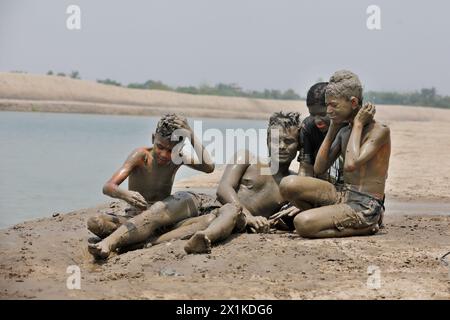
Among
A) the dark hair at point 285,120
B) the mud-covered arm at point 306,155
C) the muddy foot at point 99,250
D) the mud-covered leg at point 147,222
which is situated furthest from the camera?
the mud-covered arm at point 306,155

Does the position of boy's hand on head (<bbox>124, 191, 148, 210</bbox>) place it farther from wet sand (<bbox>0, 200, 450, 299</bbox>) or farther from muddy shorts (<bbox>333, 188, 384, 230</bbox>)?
muddy shorts (<bbox>333, 188, 384, 230</bbox>)

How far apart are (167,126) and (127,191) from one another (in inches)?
26.8

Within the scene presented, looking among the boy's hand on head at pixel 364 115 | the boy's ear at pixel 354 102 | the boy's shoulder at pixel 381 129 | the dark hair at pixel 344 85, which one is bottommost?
the boy's shoulder at pixel 381 129

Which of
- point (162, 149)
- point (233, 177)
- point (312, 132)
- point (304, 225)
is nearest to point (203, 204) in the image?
point (233, 177)

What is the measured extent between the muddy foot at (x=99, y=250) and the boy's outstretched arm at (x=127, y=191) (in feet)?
1.36

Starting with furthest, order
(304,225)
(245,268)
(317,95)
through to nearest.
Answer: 1. (317,95)
2. (304,225)
3. (245,268)

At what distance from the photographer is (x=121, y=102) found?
4919cm

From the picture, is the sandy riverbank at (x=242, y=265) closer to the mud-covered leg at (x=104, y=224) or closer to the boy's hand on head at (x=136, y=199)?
the mud-covered leg at (x=104, y=224)

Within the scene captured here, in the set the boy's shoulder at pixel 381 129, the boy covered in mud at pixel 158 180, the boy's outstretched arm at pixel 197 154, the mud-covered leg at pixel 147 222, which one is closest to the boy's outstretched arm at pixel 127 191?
the boy covered in mud at pixel 158 180

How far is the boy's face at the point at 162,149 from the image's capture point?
27.4 feet

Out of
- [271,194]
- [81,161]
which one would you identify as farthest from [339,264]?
[81,161]

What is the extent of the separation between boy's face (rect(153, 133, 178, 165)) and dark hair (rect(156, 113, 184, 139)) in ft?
0.14

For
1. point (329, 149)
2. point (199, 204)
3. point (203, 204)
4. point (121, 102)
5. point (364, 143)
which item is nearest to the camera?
point (364, 143)

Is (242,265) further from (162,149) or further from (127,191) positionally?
(162,149)
